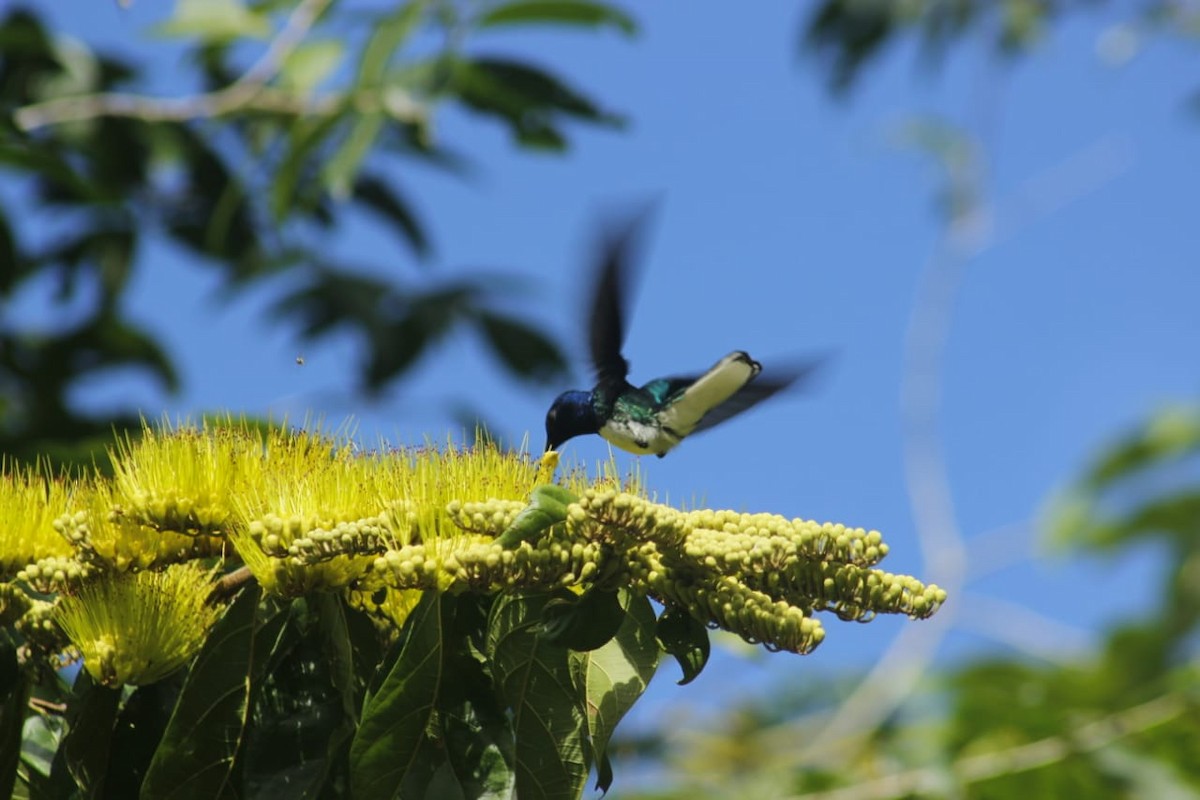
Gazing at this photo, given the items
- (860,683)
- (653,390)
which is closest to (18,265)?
(653,390)

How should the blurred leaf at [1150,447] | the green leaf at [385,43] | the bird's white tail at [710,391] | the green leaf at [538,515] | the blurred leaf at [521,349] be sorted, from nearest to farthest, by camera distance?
the green leaf at [538,515] → the bird's white tail at [710,391] → the green leaf at [385,43] → the blurred leaf at [521,349] → the blurred leaf at [1150,447]

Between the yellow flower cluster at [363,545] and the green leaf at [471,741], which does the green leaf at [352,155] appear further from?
the green leaf at [471,741]

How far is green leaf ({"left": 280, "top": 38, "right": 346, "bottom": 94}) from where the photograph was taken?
4.14m

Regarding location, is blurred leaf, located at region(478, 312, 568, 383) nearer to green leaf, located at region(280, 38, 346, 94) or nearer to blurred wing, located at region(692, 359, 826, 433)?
green leaf, located at region(280, 38, 346, 94)

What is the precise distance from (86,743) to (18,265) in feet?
8.51

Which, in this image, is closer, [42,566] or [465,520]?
[465,520]

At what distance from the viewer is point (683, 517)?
143 cm

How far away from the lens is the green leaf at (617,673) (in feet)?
4.97

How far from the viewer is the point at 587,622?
1393mm

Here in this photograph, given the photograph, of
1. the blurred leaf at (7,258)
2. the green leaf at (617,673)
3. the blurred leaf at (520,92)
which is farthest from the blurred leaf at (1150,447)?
the green leaf at (617,673)

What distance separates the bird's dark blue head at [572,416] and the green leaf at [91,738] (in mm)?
857

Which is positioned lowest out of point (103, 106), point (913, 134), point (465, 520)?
point (465, 520)

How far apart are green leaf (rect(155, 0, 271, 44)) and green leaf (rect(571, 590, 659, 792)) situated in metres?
3.16

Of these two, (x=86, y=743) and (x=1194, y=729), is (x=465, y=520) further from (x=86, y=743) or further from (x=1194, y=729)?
(x=1194, y=729)
